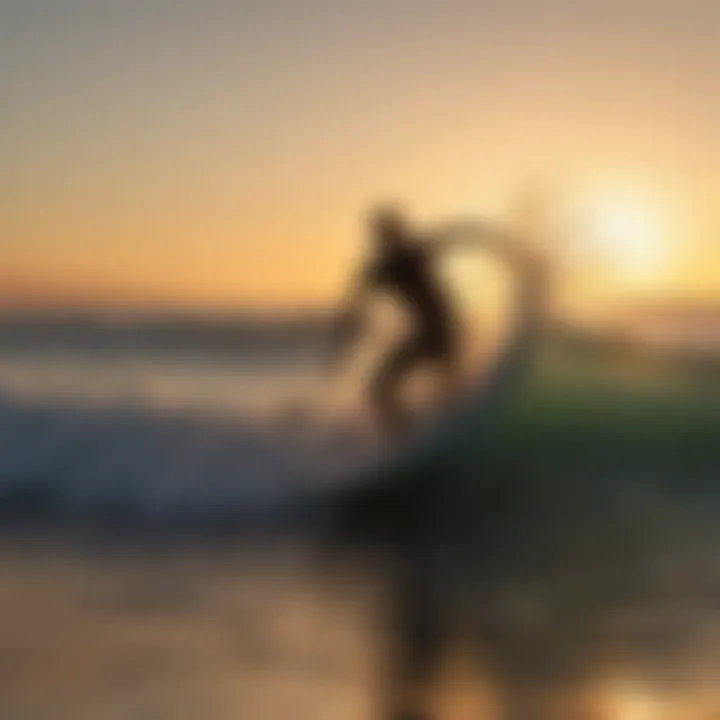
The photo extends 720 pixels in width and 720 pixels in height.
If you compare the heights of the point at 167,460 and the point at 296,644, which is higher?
the point at 167,460

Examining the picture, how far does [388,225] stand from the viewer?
2559 mm

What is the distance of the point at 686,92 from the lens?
2570mm

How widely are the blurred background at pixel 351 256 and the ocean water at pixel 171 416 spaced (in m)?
0.01

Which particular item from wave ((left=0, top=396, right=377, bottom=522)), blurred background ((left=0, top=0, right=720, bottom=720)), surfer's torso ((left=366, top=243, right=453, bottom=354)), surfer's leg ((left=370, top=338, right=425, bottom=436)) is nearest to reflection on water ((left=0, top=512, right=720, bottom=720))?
blurred background ((left=0, top=0, right=720, bottom=720))

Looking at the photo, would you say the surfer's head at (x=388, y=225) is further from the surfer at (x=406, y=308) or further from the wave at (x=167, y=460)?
the wave at (x=167, y=460)

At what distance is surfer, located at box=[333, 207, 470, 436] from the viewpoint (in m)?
2.56

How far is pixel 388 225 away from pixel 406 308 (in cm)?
22

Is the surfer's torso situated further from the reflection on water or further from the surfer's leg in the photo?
the reflection on water

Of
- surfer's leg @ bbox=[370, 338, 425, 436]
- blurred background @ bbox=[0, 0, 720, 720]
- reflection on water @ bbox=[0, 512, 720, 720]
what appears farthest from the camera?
surfer's leg @ bbox=[370, 338, 425, 436]

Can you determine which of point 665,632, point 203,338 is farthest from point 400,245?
point 665,632

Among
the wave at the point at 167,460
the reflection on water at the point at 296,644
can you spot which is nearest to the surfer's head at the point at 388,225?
the wave at the point at 167,460

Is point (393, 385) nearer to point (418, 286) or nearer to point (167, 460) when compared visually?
point (418, 286)

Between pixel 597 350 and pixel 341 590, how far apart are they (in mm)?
1164

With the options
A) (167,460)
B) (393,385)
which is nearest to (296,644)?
(393,385)
